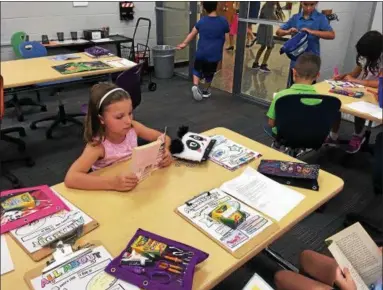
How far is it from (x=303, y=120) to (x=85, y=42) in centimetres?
293

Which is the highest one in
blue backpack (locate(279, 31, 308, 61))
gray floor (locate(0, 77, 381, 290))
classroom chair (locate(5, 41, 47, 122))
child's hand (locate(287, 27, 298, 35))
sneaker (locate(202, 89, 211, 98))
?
child's hand (locate(287, 27, 298, 35))

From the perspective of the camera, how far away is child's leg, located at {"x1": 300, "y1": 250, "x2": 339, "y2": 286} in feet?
3.68

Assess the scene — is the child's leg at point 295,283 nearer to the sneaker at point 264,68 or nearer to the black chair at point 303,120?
the black chair at point 303,120

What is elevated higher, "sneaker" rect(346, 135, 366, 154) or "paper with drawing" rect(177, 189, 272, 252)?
"paper with drawing" rect(177, 189, 272, 252)

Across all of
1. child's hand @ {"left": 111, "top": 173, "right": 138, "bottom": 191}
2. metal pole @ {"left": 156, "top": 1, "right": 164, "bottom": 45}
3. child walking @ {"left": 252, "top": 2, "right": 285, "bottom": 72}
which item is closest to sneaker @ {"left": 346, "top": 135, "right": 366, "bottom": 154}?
child walking @ {"left": 252, "top": 2, "right": 285, "bottom": 72}

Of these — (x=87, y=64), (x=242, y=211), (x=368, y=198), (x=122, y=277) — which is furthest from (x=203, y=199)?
(x=87, y=64)

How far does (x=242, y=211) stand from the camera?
105cm

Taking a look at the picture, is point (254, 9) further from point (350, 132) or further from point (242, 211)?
point (242, 211)

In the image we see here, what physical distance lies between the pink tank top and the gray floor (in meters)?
0.33

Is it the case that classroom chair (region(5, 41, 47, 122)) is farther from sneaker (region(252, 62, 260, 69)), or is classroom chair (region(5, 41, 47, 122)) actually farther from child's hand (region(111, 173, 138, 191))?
sneaker (region(252, 62, 260, 69))

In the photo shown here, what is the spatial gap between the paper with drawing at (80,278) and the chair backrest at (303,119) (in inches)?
54.0

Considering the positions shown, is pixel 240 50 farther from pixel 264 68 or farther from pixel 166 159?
pixel 166 159

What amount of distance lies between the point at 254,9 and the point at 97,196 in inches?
127

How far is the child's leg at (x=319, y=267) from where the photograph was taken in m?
1.12
